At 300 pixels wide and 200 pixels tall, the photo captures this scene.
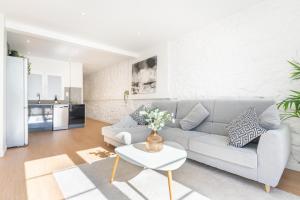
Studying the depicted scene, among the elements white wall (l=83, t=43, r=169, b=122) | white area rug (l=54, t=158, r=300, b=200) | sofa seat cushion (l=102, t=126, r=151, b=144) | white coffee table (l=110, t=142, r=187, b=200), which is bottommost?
white area rug (l=54, t=158, r=300, b=200)

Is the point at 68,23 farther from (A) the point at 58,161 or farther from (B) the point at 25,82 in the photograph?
(A) the point at 58,161

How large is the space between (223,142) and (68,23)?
356 centimetres

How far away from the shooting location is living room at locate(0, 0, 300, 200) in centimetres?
174

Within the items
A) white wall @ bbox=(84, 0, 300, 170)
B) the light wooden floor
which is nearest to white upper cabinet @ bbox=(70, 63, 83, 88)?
the light wooden floor

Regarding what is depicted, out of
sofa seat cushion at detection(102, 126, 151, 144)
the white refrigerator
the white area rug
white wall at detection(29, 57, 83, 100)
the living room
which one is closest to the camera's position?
the white area rug

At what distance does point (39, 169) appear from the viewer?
228cm

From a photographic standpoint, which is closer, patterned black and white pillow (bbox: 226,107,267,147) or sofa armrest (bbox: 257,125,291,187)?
sofa armrest (bbox: 257,125,291,187)

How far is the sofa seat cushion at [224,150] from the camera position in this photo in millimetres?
1799

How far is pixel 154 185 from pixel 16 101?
343 cm

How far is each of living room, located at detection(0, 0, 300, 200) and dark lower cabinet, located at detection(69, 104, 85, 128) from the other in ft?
6.47

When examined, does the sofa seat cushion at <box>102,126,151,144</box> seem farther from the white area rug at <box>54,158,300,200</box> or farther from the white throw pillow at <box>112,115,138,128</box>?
the white area rug at <box>54,158,300,200</box>

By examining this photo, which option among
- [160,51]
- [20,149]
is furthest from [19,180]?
[160,51]

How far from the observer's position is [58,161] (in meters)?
2.57

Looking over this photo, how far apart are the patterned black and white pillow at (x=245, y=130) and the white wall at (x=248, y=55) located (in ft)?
2.57
